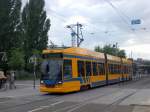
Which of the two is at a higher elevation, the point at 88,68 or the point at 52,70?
the point at 88,68

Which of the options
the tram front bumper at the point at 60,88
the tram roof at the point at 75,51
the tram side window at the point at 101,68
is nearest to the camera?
the tram front bumper at the point at 60,88

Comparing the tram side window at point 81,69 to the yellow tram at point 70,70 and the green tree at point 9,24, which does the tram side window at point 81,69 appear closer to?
the yellow tram at point 70,70

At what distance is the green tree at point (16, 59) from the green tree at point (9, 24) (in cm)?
167

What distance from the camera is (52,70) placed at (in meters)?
29.3

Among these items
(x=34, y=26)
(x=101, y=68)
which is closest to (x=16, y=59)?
(x=34, y=26)

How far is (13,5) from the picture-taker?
2926 inches

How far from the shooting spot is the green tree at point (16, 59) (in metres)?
70.6

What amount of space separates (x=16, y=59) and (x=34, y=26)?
36.7 ft

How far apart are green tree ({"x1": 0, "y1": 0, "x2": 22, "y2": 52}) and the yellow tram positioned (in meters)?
34.8

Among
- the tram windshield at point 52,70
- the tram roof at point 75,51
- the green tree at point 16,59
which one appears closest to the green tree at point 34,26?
the green tree at point 16,59

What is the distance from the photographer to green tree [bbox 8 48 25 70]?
70.6 meters

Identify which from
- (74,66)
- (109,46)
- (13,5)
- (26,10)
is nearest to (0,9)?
(13,5)

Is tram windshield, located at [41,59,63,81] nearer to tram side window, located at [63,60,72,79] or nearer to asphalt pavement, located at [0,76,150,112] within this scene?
tram side window, located at [63,60,72,79]

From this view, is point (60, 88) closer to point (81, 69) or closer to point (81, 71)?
point (81, 71)
